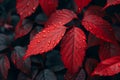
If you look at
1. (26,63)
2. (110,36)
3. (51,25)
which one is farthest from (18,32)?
(110,36)

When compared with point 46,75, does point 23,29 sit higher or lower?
higher

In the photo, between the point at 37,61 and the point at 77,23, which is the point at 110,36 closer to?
the point at 77,23

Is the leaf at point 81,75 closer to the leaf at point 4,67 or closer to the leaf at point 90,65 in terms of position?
the leaf at point 90,65

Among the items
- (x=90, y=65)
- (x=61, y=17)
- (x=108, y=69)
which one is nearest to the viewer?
(x=108, y=69)

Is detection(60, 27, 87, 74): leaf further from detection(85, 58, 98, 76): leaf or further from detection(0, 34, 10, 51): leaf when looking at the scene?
detection(0, 34, 10, 51): leaf

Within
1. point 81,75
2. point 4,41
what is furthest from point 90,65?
point 4,41

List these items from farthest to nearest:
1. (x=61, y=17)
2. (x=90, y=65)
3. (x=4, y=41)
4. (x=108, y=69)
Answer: (x=4, y=41)
(x=90, y=65)
(x=61, y=17)
(x=108, y=69)

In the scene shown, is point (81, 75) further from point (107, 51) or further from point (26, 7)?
point (26, 7)

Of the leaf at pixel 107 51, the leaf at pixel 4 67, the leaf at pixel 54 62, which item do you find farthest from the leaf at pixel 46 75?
the leaf at pixel 107 51
